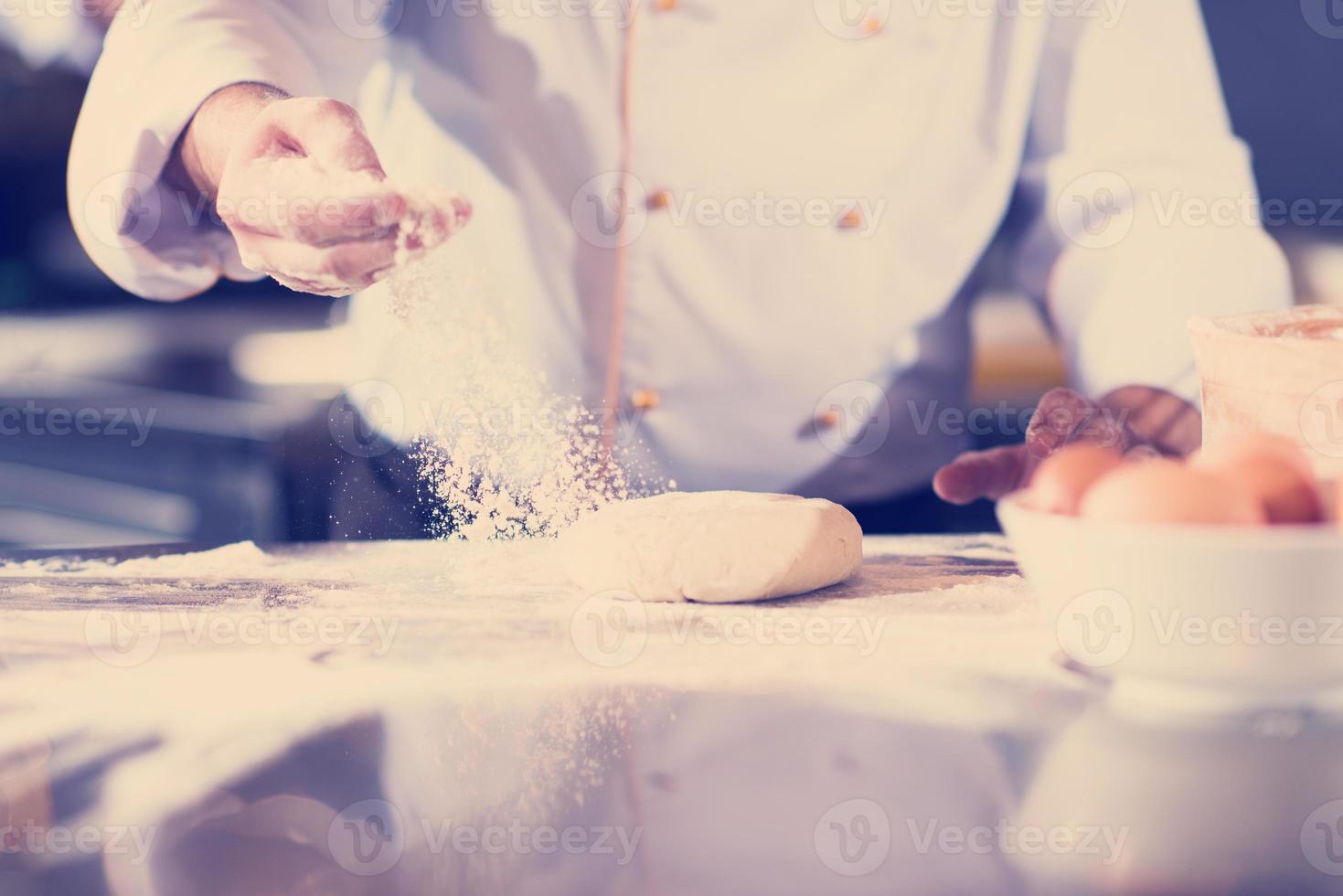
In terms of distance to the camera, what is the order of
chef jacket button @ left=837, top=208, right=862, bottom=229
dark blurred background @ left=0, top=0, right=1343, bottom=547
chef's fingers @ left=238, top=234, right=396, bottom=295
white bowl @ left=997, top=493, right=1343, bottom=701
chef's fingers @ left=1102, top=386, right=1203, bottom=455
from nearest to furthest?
1. white bowl @ left=997, top=493, right=1343, bottom=701
2. chef's fingers @ left=238, top=234, right=396, bottom=295
3. chef's fingers @ left=1102, top=386, right=1203, bottom=455
4. chef jacket button @ left=837, top=208, right=862, bottom=229
5. dark blurred background @ left=0, top=0, right=1343, bottom=547

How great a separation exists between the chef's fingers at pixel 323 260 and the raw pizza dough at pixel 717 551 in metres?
0.36

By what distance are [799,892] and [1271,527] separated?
350 mm

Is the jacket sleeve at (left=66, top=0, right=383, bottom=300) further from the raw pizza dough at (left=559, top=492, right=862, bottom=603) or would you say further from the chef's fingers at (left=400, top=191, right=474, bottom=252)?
the raw pizza dough at (left=559, top=492, right=862, bottom=603)

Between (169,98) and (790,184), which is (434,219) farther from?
(790,184)

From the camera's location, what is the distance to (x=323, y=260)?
1.07 metres

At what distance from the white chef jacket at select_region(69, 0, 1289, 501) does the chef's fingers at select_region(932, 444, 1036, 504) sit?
0.51 meters

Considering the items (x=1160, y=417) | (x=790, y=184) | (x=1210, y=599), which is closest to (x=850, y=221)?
(x=790, y=184)

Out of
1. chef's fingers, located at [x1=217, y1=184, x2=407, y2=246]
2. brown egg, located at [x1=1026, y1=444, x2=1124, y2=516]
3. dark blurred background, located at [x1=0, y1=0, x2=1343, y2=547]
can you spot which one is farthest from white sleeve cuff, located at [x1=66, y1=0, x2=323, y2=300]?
brown egg, located at [x1=1026, y1=444, x2=1124, y2=516]

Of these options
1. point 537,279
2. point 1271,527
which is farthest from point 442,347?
point 1271,527

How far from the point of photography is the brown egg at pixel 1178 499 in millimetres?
579

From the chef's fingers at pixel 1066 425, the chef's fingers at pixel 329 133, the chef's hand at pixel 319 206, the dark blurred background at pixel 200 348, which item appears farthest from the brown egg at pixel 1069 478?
the dark blurred background at pixel 200 348

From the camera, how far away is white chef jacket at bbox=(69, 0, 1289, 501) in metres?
1.55

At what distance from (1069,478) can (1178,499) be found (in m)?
0.08

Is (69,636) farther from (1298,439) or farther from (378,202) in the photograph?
(1298,439)
